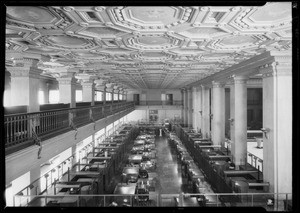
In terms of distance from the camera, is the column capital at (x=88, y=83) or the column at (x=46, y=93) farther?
the column at (x=46, y=93)

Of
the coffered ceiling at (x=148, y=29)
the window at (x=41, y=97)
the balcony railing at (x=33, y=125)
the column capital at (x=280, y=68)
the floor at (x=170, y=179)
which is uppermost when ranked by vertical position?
the coffered ceiling at (x=148, y=29)

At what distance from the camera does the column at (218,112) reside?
619 inches

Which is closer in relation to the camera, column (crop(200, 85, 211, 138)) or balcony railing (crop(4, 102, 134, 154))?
balcony railing (crop(4, 102, 134, 154))

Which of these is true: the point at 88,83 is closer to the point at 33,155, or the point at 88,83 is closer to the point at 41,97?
the point at 41,97

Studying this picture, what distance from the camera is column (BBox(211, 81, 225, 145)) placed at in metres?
15.7

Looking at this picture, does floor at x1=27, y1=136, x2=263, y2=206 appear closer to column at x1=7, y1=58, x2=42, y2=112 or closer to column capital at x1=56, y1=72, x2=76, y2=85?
column at x1=7, y1=58, x2=42, y2=112

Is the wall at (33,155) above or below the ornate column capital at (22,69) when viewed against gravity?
below

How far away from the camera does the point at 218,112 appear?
1598 centimetres

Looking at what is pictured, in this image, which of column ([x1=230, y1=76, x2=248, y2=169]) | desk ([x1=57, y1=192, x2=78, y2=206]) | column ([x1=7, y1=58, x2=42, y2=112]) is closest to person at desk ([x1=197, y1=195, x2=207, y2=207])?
desk ([x1=57, y1=192, x2=78, y2=206])

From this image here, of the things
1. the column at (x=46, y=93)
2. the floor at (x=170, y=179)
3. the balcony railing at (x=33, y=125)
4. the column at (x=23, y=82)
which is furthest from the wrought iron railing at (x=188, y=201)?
the column at (x=46, y=93)

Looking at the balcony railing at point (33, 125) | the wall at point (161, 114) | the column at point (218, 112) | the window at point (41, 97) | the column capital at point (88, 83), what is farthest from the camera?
the wall at point (161, 114)

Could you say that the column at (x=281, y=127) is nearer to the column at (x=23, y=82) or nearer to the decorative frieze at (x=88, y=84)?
the column at (x=23, y=82)

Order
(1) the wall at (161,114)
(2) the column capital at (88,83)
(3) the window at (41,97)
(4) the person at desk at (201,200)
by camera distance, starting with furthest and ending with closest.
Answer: (1) the wall at (161,114) → (3) the window at (41,97) → (2) the column capital at (88,83) → (4) the person at desk at (201,200)

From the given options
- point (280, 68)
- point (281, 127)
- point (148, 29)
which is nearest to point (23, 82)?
point (148, 29)
